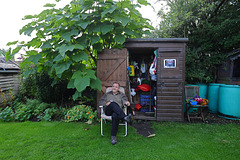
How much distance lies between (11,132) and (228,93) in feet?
18.3

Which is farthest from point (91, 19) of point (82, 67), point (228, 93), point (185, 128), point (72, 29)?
point (228, 93)

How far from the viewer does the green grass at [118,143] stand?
2115 millimetres

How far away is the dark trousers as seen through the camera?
2582 mm

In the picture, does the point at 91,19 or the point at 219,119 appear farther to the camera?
the point at 219,119

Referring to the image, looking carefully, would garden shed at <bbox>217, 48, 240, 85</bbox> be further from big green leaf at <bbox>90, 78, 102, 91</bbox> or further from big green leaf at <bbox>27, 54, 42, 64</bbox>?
big green leaf at <bbox>27, 54, 42, 64</bbox>

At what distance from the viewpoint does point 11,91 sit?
5000 mm

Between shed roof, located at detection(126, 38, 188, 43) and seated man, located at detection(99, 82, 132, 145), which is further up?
shed roof, located at detection(126, 38, 188, 43)

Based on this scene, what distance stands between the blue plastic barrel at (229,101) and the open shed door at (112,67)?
2841mm

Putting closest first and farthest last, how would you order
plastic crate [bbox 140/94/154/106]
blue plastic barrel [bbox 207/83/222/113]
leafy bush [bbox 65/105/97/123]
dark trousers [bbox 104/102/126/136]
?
dark trousers [bbox 104/102/126/136], leafy bush [bbox 65/105/97/123], blue plastic barrel [bbox 207/83/222/113], plastic crate [bbox 140/94/154/106]

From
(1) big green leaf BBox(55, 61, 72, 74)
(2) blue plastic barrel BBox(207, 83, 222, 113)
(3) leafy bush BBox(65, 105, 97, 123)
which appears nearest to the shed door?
(2) blue plastic barrel BBox(207, 83, 222, 113)

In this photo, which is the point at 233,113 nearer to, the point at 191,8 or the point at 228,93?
the point at 228,93

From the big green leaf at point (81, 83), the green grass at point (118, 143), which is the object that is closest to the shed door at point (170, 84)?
the green grass at point (118, 143)

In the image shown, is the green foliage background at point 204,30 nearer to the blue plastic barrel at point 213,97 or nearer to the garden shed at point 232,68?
the garden shed at point 232,68

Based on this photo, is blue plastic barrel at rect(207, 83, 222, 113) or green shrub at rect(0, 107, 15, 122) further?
blue plastic barrel at rect(207, 83, 222, 113)
